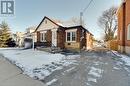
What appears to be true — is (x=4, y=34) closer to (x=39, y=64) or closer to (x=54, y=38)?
(x=54, y=38)

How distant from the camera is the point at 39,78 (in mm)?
8336

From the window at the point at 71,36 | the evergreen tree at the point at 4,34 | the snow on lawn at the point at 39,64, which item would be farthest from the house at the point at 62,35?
the evergreen tree at the point at 4,34

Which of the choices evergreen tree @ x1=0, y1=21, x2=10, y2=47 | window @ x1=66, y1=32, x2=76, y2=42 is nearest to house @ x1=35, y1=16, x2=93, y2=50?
window @ x1=66, y1=32, x2=76, y2=42

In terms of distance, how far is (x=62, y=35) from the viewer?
25.8 m

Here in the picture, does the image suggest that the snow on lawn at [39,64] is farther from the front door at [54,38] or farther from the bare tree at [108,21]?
the bare tree at [108,21]

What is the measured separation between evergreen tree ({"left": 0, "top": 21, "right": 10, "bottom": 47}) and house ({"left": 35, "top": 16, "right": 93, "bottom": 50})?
67.9ft

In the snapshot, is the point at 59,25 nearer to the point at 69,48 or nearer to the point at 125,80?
the point at 69,48

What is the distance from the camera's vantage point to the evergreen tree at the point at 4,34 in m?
46.3

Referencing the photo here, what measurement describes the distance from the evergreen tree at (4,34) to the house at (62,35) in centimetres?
2069

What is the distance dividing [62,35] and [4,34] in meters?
26.2

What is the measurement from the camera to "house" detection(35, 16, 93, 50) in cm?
2434

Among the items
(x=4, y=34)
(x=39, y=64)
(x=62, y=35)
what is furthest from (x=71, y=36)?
(x=4, y=34)

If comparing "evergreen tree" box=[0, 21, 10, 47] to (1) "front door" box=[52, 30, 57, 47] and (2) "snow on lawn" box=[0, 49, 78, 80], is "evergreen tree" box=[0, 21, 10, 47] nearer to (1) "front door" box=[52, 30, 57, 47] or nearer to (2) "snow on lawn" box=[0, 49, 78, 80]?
(1) "front door" box=[52, 30, 57, 47]

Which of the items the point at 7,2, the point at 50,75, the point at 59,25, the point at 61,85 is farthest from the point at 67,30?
the point at 61,85
